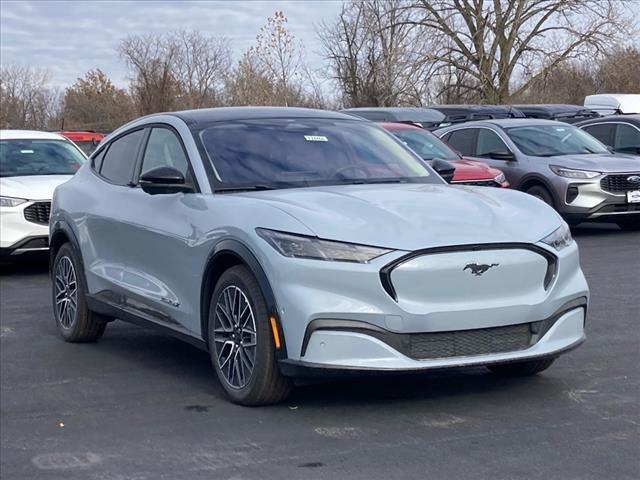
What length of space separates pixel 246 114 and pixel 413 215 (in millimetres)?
1962

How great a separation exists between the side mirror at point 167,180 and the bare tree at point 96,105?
36.7 m

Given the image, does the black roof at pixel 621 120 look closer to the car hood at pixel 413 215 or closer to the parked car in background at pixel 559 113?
the parked car in background at pixel 559 113

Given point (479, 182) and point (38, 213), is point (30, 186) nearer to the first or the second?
point (38, 213)

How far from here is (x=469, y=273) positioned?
219 inches

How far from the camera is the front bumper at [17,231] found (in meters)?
12.2

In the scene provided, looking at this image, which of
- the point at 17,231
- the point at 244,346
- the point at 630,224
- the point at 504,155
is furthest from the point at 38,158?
the point at 244,346

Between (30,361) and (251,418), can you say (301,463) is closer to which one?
(251,418)

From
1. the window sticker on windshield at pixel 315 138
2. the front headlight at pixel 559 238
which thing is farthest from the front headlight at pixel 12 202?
the front headlight at pixel 559 238

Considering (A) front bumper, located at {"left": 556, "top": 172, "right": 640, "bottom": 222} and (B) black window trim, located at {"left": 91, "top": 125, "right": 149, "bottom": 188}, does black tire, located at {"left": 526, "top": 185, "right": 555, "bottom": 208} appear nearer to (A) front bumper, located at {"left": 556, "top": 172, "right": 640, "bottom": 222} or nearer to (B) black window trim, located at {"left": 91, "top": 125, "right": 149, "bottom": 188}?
(A) front bumper, located at {"left": 556, "top": 172, "right": 640, "bottom": 222}

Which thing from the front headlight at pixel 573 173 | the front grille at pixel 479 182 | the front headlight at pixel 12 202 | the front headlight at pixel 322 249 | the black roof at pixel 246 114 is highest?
the black roof at pixel 246 114

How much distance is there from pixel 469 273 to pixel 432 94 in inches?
1643

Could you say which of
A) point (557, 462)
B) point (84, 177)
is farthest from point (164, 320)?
point (557, 462)

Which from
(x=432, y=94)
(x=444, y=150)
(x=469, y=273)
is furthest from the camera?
(x=432, y=94)

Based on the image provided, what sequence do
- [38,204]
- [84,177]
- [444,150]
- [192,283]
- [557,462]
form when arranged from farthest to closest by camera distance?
[444,150], [38,204], [84,177], [192,283], [557,462]
